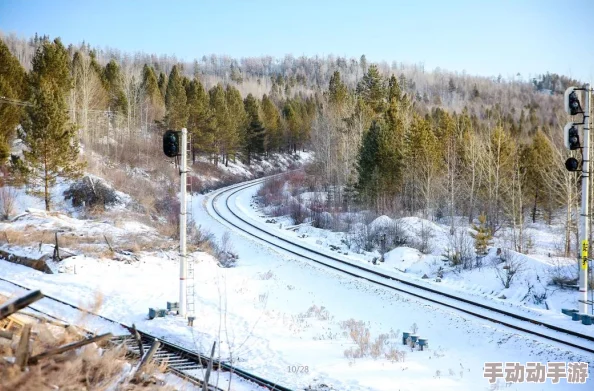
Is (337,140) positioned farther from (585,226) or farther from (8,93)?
(585,226)

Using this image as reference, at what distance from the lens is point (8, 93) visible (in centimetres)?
3334

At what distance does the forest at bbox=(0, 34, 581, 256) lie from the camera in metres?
29.6

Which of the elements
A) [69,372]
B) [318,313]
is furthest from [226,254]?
[69,372]

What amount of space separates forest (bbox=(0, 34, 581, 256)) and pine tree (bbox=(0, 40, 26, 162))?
0.31 feet

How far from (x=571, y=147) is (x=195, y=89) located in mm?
53080

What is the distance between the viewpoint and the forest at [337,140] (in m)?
29.6

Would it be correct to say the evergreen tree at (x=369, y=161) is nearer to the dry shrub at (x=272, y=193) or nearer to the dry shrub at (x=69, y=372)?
the dry shrub at (x=272, y=193)

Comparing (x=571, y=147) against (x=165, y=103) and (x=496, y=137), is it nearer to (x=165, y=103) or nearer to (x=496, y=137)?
(x=496, y=137)

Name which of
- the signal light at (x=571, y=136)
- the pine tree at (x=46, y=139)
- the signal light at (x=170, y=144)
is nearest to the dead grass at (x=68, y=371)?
the signal light at (x=170, y=144)

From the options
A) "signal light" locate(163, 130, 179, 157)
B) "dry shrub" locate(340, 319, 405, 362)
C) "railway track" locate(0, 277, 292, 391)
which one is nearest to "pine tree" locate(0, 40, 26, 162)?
"signal light" locate(163, 130, 179, 157)

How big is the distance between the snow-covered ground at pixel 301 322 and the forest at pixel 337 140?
36.5 ft

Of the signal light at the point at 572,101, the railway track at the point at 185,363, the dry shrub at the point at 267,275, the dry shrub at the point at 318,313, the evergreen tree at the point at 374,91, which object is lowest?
the dry shrub at the point at 318,313

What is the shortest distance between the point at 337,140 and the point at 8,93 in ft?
89.6

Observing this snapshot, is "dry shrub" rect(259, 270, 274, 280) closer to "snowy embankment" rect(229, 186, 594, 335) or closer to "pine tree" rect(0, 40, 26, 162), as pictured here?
"snowy embankment" rect(229, 186, 594, 335)
